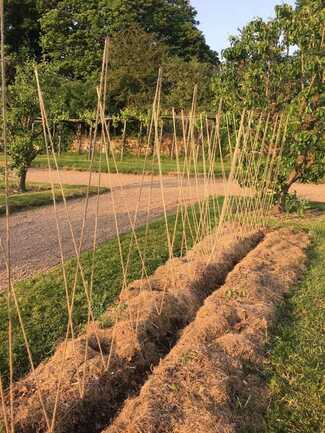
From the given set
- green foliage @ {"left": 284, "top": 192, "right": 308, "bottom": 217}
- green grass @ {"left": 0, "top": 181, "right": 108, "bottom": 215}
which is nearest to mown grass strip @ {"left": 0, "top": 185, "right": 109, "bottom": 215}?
green grass @ {"left": 0, "top": 181, "right": 108, "bottom": 215}

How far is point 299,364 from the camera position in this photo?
408 cm

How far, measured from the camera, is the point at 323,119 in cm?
970

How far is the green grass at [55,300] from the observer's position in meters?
4.22

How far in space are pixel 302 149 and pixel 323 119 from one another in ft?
2.11

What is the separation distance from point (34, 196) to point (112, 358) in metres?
8.55

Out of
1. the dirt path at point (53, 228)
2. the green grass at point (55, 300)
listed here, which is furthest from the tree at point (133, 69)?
the green grass at point (55, 300)

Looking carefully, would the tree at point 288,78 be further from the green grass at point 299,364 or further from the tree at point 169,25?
the tree at point 169,25

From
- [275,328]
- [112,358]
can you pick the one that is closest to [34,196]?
[275,328]

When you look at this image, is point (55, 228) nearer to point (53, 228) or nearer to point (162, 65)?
point (53, 228)

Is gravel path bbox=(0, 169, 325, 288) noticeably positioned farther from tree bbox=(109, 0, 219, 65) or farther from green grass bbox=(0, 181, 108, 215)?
tree bbox=(109, 0, 219, 65)

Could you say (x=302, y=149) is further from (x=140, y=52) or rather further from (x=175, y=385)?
(x=140, y=52)

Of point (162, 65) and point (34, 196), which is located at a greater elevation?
point (162, 65)

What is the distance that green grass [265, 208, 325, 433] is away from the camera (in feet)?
11.2

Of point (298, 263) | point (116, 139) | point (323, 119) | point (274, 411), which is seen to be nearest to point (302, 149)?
point (323, 119)
